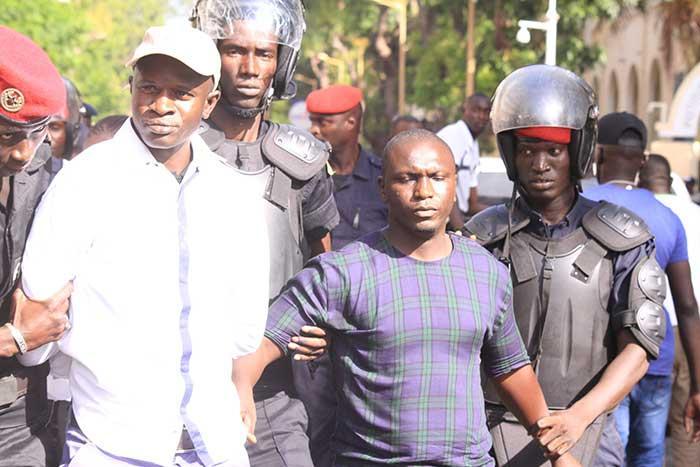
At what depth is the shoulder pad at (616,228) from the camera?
179 inches

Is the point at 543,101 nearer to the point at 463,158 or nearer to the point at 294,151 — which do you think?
the point at 294,151

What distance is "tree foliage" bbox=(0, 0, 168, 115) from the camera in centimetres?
2358

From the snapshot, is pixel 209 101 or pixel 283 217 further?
pixel 283 217

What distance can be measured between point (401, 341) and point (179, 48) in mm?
1092

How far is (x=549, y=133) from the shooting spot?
4664 millimetres

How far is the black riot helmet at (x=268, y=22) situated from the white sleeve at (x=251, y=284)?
123 cm

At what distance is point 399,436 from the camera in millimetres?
3803

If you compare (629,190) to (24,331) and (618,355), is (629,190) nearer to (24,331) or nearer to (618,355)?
(618,355)

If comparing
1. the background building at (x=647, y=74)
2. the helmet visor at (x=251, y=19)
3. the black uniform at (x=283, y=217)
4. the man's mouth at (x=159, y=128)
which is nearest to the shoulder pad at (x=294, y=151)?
the black uniform at (x=283, y=217)

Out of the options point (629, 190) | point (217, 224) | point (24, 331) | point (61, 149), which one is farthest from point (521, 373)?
point (61, 149)

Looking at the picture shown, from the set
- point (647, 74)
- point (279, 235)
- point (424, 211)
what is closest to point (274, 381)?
point (279, 235)

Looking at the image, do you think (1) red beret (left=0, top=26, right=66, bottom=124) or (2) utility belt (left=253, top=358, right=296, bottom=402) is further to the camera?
(2) utility belt (left=253, top=358, right=296, bottom=402)

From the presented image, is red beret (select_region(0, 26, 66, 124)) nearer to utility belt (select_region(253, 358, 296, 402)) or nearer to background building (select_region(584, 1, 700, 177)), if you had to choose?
utility belt (select_region(253, 358, 296, 402))

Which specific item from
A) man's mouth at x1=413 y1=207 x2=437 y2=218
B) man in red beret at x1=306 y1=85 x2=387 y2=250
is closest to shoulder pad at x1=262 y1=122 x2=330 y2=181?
man's mouth at x1=413 y1=207 x2=437 y2=218
